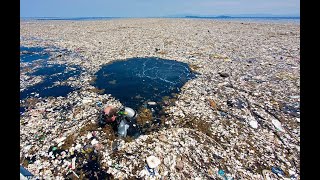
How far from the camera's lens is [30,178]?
3748 mm

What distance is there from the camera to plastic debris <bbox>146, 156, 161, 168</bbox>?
4.26 metres

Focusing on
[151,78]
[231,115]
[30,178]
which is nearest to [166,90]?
[151,78]

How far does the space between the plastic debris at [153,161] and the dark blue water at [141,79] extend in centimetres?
262

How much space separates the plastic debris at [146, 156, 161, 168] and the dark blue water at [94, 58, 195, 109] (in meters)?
2.62

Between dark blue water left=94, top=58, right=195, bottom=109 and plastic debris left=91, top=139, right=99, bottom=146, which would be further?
dark blue water left=94, top=58, right=195, bottom=109

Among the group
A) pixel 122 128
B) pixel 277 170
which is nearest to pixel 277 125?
pixel 277 170

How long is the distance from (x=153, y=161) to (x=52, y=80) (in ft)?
24.2

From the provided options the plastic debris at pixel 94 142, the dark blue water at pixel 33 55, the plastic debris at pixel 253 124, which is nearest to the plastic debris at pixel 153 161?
the plastic debris at pixel 94 142

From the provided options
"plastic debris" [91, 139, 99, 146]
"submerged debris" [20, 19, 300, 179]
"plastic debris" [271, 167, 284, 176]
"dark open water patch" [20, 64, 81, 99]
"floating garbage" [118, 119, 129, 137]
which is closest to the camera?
"plastic debris" [271, 167, 284, 176]

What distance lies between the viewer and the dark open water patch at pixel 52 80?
783 centimetres

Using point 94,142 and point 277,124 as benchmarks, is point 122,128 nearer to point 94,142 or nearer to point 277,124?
point 94,142

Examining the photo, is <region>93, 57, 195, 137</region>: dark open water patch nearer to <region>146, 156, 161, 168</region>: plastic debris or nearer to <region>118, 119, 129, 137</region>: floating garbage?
<region>118, 119, 129, 137</region>: floating garbage

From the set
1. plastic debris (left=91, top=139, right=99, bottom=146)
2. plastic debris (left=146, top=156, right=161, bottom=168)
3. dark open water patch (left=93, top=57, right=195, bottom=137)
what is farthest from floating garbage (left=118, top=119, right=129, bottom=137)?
plastic debris (left=146, top=156, right=161, bottom=168)
